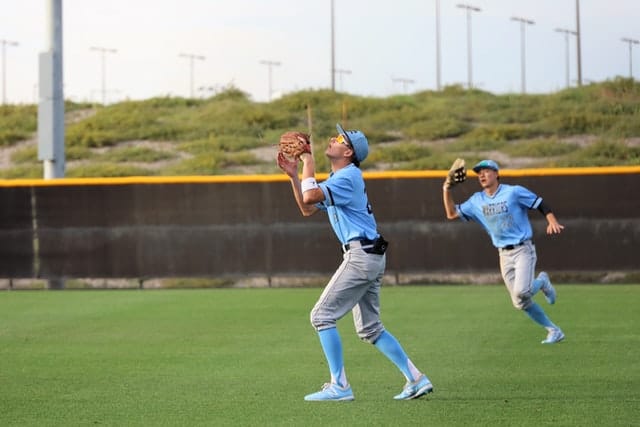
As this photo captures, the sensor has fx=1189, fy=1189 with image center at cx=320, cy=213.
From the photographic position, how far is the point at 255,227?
21000mm

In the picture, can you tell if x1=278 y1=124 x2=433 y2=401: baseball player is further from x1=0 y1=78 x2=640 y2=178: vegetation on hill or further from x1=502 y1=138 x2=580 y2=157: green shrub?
x1=502 y1=138 x2=580 y2=157: green shrub

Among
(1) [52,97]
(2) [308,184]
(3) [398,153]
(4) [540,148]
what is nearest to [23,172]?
(3) [398,153]

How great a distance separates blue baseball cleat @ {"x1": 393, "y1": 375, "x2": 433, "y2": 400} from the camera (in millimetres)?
8469

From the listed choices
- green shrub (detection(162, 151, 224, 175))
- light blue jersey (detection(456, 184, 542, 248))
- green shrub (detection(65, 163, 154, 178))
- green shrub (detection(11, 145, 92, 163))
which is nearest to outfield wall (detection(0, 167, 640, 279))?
light blue jersey (detection(456, 184, 542, 248))

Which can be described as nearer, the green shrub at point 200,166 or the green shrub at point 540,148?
the green shrub at point 200,166

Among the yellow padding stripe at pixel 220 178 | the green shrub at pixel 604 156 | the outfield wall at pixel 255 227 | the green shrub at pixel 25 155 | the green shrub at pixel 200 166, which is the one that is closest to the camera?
the outfield wall at pixel 255 227

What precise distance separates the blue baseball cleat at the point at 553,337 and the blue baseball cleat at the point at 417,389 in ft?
12.3

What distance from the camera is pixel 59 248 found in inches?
835

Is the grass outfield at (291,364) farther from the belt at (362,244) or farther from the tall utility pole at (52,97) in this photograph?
the tall utility pole at (52,97)

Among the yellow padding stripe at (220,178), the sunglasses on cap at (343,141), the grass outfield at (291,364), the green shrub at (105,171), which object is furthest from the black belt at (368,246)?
the green shrub at (105,171)

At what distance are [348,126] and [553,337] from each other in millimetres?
27651

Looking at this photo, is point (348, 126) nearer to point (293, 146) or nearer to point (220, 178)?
point (220, 178)

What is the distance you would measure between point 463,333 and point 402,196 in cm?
796

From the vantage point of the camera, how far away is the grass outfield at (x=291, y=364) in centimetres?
796
